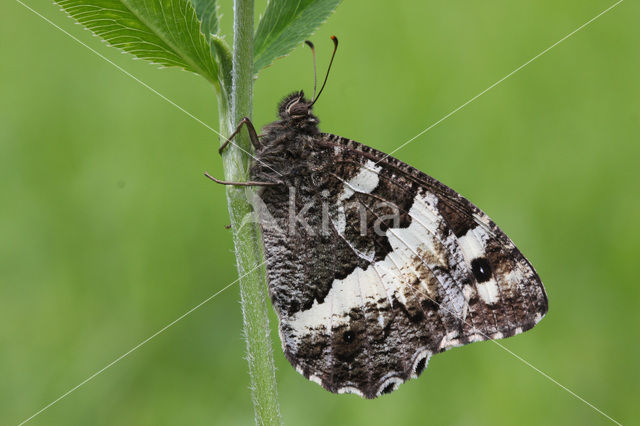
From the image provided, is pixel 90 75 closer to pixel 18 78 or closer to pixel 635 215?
pixel 18 78

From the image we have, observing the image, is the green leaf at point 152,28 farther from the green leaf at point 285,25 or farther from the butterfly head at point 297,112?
the butterfly head at point 297,112

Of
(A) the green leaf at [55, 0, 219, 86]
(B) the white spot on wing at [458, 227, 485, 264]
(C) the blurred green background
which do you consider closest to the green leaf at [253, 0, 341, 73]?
(A) the green leaf at [55, 0, 219, 86]

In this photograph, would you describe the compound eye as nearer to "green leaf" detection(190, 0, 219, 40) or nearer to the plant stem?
"green leaf" detection(190, 0, 219, 40)

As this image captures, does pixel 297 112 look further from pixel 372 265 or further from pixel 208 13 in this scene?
pixel 372 265

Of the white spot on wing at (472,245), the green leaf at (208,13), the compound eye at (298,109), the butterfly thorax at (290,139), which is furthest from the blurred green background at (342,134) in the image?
the green leaf at (208,13)

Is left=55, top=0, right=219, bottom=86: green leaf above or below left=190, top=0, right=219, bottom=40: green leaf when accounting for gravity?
below

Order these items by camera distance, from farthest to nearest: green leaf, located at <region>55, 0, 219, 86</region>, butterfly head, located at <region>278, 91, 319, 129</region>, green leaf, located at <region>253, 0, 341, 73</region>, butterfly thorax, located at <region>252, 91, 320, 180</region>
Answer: butterfly head, located at <region>278, 91, 319, 129</region> < butterfly thorax, located at <region>252, 91, 320, 180</region> < green leaf, located at <region>253, 0, 341, 73</region> < green leaf, located at <region>55, 0, 219, 86</region>
